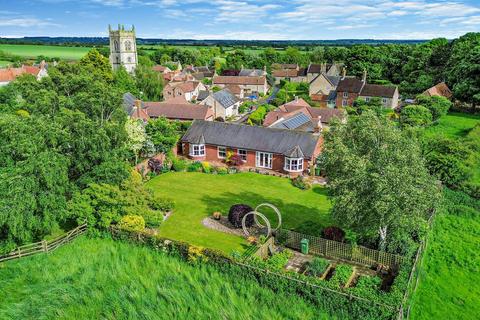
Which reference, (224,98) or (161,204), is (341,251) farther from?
(224,98)

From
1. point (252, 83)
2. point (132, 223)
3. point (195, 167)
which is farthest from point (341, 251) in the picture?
point (252, 83)

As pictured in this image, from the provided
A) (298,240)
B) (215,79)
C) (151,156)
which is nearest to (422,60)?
(215,79)

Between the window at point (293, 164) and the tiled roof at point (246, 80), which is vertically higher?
the tiled roof at point (246, 80)

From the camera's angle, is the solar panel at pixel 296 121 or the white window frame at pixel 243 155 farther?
the solar panel at pixel 296 121

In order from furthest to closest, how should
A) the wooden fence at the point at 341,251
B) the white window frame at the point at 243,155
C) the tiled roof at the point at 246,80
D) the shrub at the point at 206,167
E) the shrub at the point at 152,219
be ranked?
the tiled roof at the point at 246,80, the white window frame at the point at 243,155, the shrub at the point at 206,167, the shrub at the point at 152,219, the wooden fence at the point at 341,251

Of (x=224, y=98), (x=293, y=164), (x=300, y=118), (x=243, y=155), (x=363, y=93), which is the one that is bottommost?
(x=293, y=164)

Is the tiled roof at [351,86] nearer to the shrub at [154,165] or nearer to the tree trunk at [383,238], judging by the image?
the shrub at [154,165]

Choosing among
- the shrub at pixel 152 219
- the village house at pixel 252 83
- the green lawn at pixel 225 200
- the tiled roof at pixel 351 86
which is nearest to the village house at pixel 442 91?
the tiled roof at pixel 351 86
